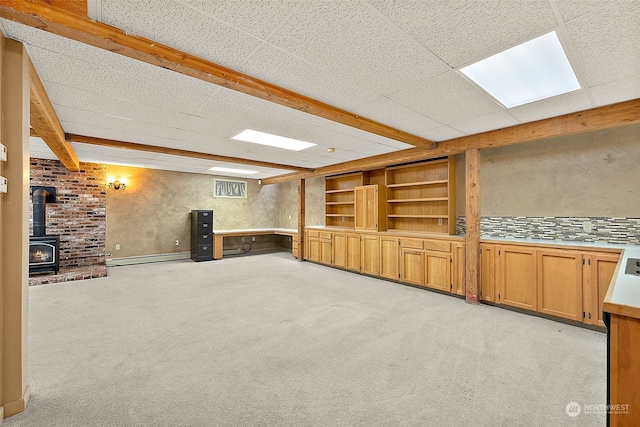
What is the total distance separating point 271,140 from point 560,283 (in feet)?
13.7

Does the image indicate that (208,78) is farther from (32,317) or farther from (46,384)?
(32,317)

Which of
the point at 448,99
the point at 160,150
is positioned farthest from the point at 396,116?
the point at 160,150

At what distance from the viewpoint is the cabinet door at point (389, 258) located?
5.12 m

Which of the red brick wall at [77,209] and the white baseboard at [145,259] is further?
the white baseboard at [145,259]

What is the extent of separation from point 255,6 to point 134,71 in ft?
4.34

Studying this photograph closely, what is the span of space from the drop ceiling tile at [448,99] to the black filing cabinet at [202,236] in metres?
6.06

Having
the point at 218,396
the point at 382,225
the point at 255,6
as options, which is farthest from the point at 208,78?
the point at 382,225

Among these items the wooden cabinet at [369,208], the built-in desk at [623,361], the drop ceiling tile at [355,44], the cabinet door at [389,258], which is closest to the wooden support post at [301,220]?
the wooden cabinet at [369,208]

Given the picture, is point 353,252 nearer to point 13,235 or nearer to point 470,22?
point 470,22

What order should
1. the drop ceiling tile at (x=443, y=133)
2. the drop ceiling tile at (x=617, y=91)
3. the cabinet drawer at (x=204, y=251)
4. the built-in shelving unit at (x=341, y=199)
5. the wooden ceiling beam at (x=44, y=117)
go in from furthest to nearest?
the cabinet drawer at (x=204, y=251), the built-in shelving unit at (x=341, y=199), the drop ceiling tile at (x=443, y=133), the drop ceiling tile at (x=617, y=91), the wooden ceiling beam at (x=44, y=117)

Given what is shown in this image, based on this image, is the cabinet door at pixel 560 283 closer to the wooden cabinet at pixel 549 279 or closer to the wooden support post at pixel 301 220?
the wooden cabinet at pixel 549 279

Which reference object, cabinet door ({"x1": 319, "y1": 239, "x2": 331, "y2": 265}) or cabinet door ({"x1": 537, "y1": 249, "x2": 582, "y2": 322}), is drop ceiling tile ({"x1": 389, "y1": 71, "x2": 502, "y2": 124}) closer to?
cabinet door ({"x1": 537, "y1": 249, "x2": 582, "y2": 322})

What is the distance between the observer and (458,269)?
13.9 feet

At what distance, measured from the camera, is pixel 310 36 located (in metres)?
1.74
